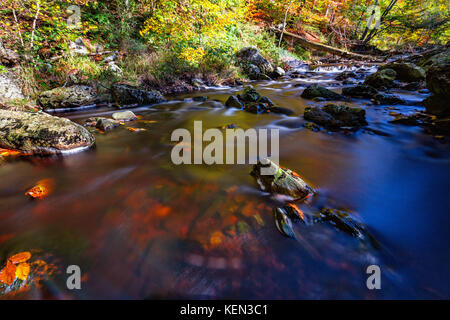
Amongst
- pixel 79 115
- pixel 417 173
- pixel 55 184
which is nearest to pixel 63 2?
pixel 79 115

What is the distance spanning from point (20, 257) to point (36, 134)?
211 centimetres

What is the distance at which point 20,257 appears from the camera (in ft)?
4.35

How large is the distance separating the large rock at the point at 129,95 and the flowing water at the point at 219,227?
3134 millimetres

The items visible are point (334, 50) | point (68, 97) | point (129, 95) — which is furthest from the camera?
point (334, 50)

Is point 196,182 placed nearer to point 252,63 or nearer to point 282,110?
point 282,110

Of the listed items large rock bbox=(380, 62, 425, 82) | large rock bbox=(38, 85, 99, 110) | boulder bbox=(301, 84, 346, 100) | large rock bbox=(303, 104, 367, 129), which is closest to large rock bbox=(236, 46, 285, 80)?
boulder bbox=(301, 84, 346, 100)

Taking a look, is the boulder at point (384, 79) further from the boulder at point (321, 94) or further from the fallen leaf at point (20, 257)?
the fallen leaf at point (20, 257)

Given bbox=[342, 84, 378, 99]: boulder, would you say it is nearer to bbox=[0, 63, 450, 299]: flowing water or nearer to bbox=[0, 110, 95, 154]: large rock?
bbox=[0, 63, 450, 299]: flowing water

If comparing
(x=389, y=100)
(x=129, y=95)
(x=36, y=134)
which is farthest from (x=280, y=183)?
(x=389, y=100)

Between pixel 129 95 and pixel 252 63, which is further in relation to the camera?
pixel 252 63

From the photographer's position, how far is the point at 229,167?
2559 millimetres

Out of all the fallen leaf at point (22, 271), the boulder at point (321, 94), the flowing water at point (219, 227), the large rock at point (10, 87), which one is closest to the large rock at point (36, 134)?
the flowing water at point (219, 227)
